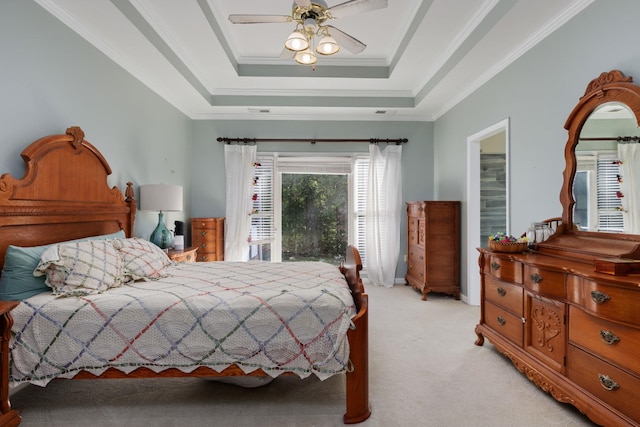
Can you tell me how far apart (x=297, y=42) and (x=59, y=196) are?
2.11 m

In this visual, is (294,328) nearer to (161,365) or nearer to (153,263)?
(161,365)

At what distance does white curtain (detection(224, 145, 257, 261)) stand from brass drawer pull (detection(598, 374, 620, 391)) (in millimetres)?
4233

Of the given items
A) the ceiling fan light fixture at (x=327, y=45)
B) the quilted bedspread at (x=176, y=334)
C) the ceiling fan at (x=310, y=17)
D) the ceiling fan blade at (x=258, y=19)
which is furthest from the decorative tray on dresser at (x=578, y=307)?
the ceiling fan blade at (x=258, y=19)

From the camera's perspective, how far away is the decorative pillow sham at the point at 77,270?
78.6 inches

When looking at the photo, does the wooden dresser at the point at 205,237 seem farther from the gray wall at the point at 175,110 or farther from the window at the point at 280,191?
the window at the point at 280,191

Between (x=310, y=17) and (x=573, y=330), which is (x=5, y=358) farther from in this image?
(x=573, y=330)

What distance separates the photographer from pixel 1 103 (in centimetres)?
205

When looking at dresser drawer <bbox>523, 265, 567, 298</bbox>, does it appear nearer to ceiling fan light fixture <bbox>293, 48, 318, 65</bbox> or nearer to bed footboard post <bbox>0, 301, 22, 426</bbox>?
ceiling fan light fixture <bbox>293, 48, 318, 65</bbox>

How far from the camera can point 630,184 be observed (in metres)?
2.00

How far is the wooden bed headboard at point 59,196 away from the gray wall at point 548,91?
3795 millimetres

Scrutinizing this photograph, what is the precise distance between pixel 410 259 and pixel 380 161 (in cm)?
161

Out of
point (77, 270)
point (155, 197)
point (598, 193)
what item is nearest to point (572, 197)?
point (598, 193)

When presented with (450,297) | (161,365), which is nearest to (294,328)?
(161,365)

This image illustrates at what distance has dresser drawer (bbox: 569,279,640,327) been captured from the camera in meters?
1.54
